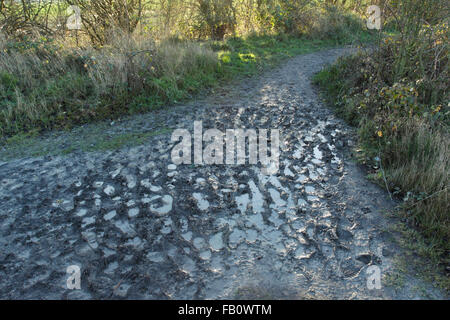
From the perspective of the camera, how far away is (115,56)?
6488 mm

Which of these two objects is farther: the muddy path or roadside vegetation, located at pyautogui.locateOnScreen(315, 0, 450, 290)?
roadside vegetation, located at pyautogui.locateOnScreen(315, 0, 450, 290)

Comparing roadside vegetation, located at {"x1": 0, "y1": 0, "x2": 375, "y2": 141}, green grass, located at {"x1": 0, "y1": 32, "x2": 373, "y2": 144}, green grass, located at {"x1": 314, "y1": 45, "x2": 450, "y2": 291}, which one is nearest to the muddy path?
green grass, located at {"x1": 314, "y1": 45, "x2": 450, "y2": 291}

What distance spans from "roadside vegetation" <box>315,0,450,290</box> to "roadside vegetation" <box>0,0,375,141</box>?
296cm

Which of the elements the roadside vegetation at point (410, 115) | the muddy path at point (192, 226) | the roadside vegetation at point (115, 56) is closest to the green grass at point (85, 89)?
the roadside vegetation at point (115, 56)

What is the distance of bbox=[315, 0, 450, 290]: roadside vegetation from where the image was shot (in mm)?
3334

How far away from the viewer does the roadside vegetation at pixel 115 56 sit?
5.92 metres

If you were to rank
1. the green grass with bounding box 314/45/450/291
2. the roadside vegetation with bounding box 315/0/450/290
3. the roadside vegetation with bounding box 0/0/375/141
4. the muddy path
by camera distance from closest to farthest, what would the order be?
the muddy path
the green grass with bounding box 314/45/450/291
the roadside vegetation with bounding box 315/0/450/290
the roadside vegetation with bounding box 0/0/375/141

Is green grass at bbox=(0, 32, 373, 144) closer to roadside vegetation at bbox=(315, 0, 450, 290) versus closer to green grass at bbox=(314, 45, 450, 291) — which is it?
Answer: roadside vegetation at bbox=(315, 0, 450, 290)

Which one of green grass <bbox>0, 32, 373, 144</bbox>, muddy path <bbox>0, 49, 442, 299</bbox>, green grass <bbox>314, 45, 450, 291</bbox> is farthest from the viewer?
green grass <bbox>0, 32, 373, 144</bbox>

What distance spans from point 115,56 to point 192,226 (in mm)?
4533

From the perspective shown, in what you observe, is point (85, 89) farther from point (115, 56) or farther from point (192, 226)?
point (192, 226)

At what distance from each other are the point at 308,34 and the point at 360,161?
8471mm

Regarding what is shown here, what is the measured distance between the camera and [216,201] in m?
3.78
